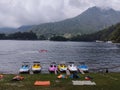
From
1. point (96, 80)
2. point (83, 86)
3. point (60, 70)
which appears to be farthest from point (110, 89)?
point (60, 70)

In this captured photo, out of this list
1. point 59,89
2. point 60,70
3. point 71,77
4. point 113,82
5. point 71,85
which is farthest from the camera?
point 60,70

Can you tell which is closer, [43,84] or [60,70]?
[43,84]

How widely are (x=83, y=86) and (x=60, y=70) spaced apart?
97.2 ft

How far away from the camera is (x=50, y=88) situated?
1528 inches

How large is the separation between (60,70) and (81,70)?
19.7 ft

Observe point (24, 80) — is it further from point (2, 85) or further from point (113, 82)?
point (113, 82)

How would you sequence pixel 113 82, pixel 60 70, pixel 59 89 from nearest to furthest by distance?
1. pixel 59 89
2. pixel 113 82
3. pixel 60 70

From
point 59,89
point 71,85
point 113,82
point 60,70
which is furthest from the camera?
point 60,70

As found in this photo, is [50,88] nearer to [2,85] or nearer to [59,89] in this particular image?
[59,89]

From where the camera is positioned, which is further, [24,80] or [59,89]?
[24,80]

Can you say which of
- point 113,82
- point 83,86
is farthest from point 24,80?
point 113,82

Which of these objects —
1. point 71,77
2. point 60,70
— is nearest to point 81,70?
point 60,70

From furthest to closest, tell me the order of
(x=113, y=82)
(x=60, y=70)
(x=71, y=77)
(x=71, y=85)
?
(x=60, y=70) < (x=71, y=77) < (x=113, y=82) < (x=71, y=85)

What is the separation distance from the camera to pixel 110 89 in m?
38.9
